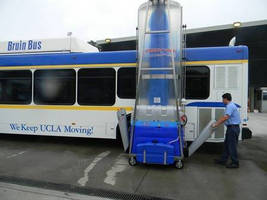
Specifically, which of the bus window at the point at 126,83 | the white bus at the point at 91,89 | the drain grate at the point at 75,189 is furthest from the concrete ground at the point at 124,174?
the bus window at the point at 126,83

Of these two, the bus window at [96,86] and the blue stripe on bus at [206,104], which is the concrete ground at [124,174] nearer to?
the blue stripe on bus at [206,104]

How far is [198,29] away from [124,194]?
34.2 ft

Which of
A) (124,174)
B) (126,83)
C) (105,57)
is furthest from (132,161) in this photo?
(105,57)

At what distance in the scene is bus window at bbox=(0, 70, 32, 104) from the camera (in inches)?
264

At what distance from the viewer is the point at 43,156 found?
565 cm

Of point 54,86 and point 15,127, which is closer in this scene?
point 54,86

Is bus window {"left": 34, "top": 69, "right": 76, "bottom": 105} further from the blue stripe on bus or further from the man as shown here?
the man

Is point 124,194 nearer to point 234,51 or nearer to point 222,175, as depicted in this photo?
point 222,175

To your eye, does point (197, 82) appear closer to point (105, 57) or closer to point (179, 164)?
point (179, 164)

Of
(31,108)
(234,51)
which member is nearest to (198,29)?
(234,51)

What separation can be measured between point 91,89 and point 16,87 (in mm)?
2519

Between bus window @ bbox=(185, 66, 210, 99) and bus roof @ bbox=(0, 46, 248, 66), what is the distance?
0.90ft

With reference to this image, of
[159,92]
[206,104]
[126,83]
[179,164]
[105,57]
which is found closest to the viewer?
[179,164]

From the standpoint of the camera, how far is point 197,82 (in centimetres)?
555
